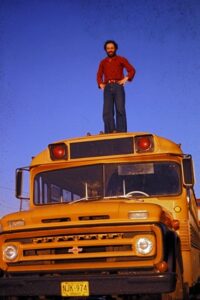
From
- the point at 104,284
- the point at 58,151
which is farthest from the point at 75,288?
the point at 58,151

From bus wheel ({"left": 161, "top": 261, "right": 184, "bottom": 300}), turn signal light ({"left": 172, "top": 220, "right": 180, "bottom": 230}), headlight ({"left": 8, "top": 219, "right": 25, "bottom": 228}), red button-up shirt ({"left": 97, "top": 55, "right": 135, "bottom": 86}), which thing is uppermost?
red button-up shirt ({"left": 97, "top": 55, "right": 135, "bottom": 86})

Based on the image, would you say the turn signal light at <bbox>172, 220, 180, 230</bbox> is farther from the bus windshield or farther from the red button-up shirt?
the red button-up shirt

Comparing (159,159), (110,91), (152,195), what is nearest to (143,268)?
(152,195)

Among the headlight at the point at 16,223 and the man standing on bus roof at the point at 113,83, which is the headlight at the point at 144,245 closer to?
the headlight at the point at 16,223

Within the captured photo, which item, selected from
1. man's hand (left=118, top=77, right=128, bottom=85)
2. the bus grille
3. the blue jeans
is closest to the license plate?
the bus grille

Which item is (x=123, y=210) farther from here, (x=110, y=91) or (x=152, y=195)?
(x=110, y=91)

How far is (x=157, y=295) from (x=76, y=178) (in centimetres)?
239

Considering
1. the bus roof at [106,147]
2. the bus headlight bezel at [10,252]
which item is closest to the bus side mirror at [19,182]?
the bus roof at [106,147]

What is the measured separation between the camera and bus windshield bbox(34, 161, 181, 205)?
6777mm

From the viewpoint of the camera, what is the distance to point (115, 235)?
18.0ft

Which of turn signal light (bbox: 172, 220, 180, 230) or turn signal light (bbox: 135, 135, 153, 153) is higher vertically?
turn signal light (bbox: 135, 135, 153, 153)

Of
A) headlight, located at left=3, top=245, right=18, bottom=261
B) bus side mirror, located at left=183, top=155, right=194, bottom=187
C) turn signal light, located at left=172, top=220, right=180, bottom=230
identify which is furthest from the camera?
bus side mirror, located at left=183, top=155, right=194, bottom=187

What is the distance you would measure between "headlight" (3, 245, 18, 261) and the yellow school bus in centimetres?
1

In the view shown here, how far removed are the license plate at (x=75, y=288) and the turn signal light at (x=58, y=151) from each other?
236 cm
